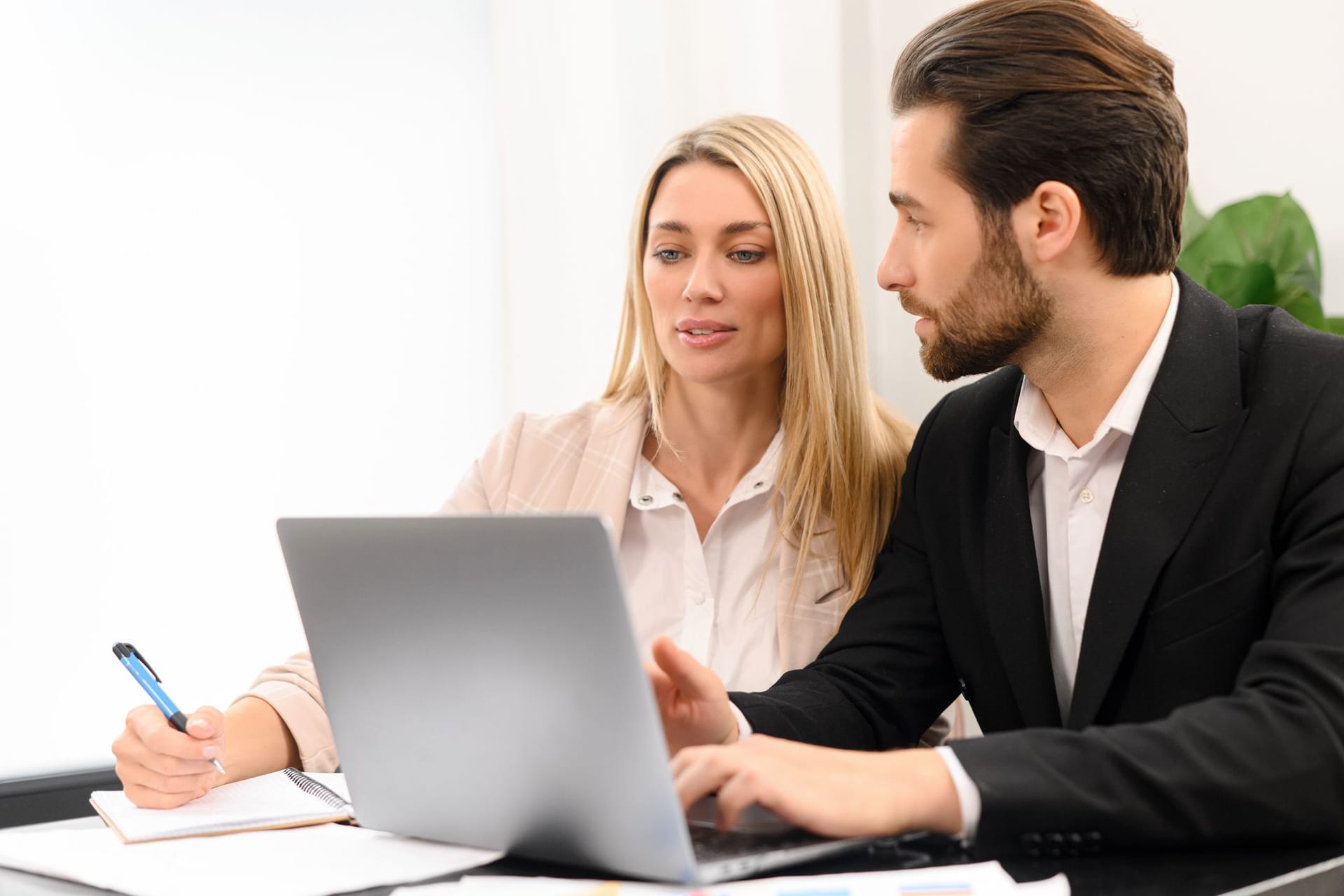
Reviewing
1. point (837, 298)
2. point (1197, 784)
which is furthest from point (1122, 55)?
point (1197, 784)

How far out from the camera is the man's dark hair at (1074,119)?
4.28 feet

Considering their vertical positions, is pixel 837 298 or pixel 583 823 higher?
pixel 837 298

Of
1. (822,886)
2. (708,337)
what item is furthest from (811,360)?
(822,886)

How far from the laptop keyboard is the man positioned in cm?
18

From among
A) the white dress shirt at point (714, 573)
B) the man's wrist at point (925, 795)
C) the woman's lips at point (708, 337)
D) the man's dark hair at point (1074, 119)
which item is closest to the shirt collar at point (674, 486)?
the white dress shirt at point (714, 573)

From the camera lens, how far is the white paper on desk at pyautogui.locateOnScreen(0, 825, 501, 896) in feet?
2.89

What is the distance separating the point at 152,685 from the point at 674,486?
801 millimetres

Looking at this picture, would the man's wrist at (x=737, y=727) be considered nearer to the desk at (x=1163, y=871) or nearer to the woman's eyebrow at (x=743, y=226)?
the desk at (x=1163, y=871)

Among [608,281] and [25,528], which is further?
[608,281]

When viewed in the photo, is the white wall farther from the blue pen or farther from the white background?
the blue pen

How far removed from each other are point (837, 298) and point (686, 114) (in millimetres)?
886

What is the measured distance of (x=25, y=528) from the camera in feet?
6.65

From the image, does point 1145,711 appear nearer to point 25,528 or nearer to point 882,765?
point 882,765

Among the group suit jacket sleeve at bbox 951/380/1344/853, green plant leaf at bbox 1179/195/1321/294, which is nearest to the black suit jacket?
suit jacket sleeve at bbox 951/380/1344/853
